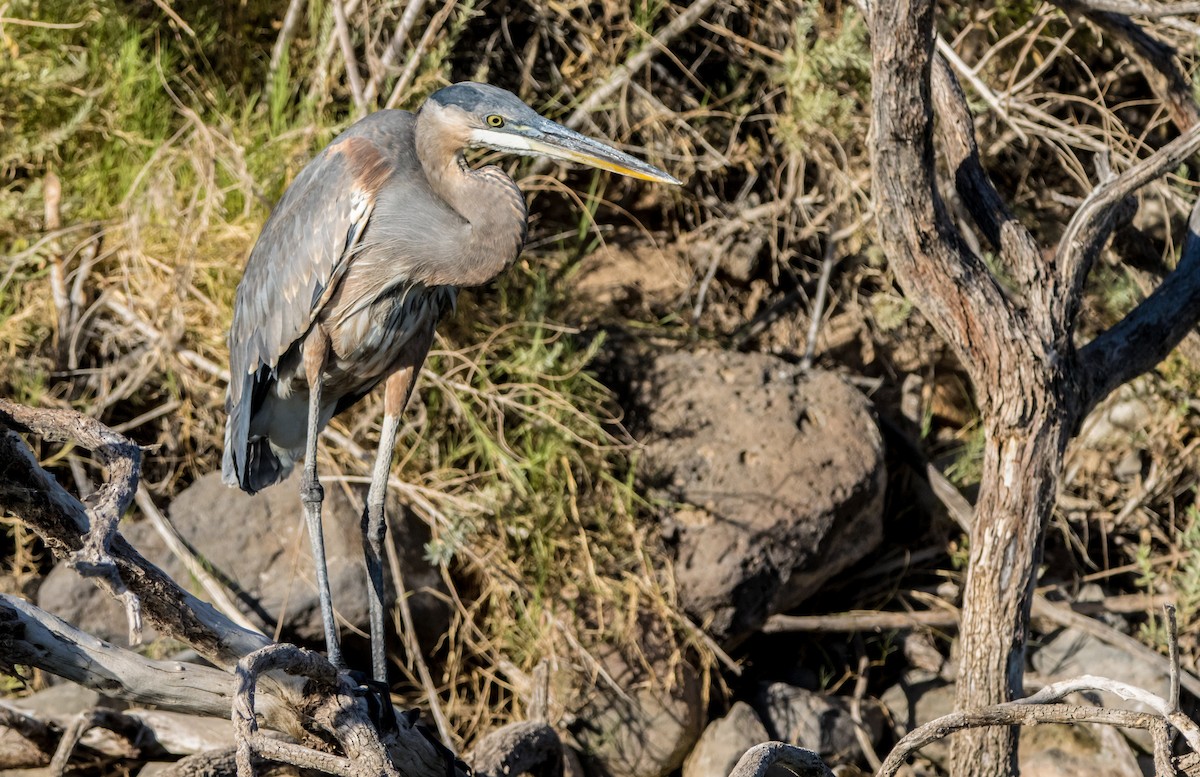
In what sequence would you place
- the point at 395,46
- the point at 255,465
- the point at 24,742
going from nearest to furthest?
the point at 24,742 < the point at 255,465 < the point at 395,46

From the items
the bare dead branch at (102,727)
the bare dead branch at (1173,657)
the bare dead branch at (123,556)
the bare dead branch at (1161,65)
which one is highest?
the bare dead branch at (1161,65)

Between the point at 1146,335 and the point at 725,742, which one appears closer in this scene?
the point at 1146,335

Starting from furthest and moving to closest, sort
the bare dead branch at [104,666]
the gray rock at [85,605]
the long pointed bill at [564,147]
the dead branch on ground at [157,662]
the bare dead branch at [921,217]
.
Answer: the gray rock at [85,605] < the long pointed bill at [564,147] < the bare dead branch at [921,217] < the bare dead branch at [104,666] < the dead branch on ground at [157,662]

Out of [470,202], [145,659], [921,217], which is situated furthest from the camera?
[470,202]

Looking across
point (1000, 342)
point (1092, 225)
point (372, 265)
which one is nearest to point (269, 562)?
point (372, 265)

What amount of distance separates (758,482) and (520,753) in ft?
4.47

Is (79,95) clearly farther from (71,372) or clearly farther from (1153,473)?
(1153,473)

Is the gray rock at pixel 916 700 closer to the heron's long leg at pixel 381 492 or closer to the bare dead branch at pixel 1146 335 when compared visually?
the bare dead branch at pixel 1146 335

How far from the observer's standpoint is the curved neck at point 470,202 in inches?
119

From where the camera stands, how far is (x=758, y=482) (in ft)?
13.7

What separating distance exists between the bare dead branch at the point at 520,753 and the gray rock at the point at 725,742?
0.70 metres

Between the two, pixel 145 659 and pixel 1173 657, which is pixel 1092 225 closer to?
pixel 1173 657

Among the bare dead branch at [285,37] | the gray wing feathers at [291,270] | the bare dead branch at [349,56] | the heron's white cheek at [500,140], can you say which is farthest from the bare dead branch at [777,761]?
the bare dead branch at [285,37]

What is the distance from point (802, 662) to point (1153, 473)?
1.40 meters
